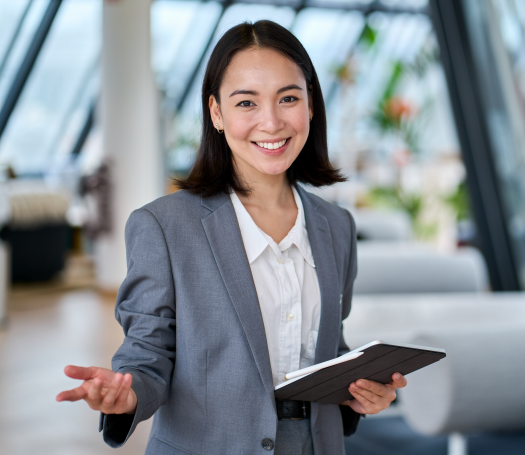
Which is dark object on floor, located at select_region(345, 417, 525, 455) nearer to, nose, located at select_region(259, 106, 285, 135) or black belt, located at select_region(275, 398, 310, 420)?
black belt, located at select_region(275, 398, 310, 420)

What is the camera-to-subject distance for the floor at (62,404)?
235 cm

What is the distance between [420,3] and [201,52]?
4.51 m

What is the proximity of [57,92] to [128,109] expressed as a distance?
4.73m

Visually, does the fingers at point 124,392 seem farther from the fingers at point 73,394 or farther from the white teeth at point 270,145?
the white teeth at point 270,145

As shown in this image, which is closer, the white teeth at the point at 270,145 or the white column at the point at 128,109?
the white teeth at the point at 270,145

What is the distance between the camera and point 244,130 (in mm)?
1194

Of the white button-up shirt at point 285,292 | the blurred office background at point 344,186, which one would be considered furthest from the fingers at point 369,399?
the blurred office background at point 344,186

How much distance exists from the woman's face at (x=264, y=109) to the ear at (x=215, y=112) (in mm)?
34

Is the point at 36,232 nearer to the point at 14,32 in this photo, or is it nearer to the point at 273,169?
the point at 14,32


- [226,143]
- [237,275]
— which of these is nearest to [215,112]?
[226,143]

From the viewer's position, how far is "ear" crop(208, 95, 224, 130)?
1270 mm

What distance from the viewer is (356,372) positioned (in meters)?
1.12

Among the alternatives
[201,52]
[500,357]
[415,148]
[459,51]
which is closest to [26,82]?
[201,52]

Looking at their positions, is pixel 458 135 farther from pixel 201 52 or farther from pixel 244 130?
pixel 201 52
